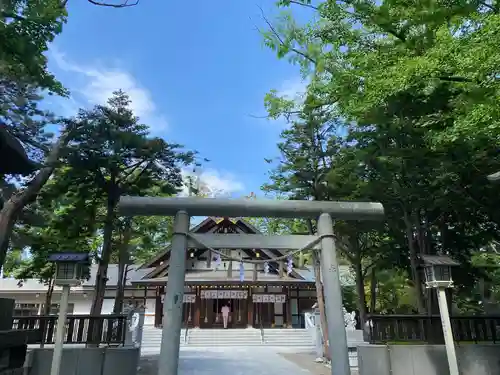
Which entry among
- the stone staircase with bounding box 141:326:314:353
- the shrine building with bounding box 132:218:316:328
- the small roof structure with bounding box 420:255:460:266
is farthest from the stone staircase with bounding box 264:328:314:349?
the small roof structure with bounding box 420:255:460:266

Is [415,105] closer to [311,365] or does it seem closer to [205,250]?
[311,365]

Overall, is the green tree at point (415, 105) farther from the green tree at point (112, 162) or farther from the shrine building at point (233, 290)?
the shrine building at point (233, 290)

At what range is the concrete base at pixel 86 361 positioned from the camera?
884 centimetres

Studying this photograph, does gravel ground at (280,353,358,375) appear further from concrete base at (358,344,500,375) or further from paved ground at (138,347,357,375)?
concrete base at (358,344,500,375)

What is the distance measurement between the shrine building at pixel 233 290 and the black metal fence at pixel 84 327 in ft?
51.8

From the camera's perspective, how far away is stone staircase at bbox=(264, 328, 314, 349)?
22.9 metres

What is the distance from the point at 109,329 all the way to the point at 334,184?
369 inches

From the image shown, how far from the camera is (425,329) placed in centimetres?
998

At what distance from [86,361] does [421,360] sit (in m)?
8.24

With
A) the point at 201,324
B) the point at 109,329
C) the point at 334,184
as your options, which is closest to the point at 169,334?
the point at 109,329

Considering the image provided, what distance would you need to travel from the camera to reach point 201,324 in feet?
85.8

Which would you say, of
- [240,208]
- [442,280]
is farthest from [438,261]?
[240,208]

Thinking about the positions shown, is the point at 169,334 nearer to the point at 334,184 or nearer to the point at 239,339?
the point at 334,184

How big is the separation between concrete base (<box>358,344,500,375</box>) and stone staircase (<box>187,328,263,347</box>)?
14376mm
